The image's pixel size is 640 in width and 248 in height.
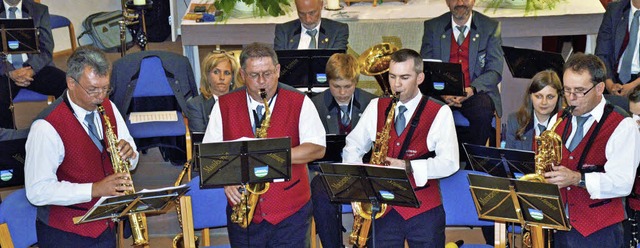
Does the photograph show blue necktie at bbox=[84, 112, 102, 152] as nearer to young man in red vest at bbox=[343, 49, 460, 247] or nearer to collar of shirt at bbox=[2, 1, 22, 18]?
young man in red vest at bbox=[343, 49, 460, 247]

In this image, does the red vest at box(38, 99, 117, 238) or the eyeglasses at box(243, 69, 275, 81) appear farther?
the eyeglasses at box(243, 69, 275, 81)

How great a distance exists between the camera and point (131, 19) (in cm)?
970

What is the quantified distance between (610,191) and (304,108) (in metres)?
1.70

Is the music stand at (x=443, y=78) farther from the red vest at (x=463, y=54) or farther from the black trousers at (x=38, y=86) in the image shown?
the black trousers at (x=38, y=86)

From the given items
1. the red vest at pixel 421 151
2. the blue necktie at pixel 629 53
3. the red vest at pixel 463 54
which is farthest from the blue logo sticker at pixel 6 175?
the blue necktie at pixel 629 53

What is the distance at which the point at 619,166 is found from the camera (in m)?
5.13

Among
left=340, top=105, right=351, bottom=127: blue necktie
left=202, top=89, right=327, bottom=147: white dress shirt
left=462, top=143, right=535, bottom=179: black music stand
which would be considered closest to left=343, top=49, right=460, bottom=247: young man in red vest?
left=462, top=143, right=535, bottom=179: black music stand

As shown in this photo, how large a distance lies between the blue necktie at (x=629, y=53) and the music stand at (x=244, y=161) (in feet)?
12.8

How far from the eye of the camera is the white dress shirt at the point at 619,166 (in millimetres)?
5105

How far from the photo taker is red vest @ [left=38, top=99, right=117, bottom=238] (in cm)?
522

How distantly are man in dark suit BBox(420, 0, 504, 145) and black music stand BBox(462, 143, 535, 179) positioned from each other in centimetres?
220

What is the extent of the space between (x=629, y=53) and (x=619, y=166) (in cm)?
309

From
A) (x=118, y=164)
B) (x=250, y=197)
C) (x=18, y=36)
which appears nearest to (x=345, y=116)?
(x=250, y=197)

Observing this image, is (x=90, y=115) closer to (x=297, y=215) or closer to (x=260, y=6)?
(x=297, y=215)
